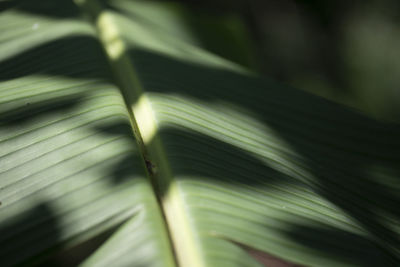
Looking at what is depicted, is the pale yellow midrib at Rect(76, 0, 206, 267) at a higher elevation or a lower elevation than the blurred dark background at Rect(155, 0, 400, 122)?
lower

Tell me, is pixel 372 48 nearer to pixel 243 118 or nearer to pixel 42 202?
pixel 243 118

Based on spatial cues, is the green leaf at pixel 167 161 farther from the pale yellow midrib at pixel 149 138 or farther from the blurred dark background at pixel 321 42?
the blurred dark background at pixel 321 42

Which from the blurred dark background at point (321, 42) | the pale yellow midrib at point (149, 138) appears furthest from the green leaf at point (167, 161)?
the blurred dark background at point (321, 42)

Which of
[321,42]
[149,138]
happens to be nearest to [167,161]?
[149,138]

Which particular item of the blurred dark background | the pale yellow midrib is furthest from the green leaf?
the blurred dark background

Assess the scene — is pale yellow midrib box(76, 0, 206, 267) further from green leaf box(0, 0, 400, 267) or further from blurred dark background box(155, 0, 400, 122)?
blurred dark background box(155, 0, 400, 122)

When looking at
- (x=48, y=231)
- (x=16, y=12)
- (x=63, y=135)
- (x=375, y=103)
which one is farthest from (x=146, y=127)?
(x=375, y=103)
